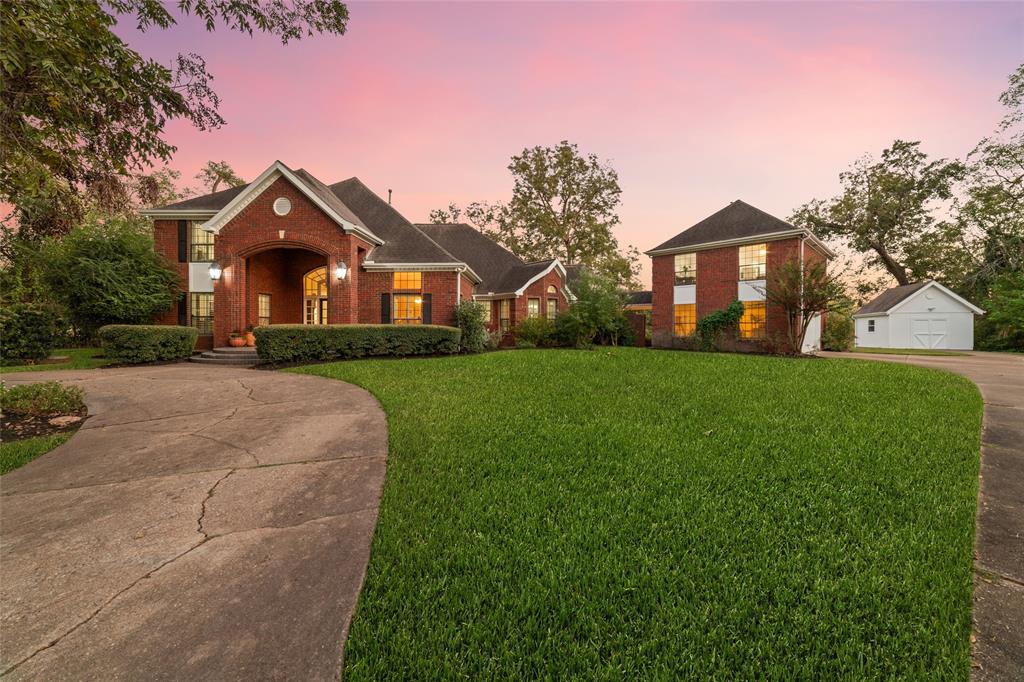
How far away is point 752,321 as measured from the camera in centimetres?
1964

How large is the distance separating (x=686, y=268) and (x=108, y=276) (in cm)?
2682

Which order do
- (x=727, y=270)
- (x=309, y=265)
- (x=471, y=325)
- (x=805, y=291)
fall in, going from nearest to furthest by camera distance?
(x=805, y=291)
(x=471, y=325)
(x=309, y=265)
(x=727, y=270)

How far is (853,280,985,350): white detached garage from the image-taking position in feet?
84.6

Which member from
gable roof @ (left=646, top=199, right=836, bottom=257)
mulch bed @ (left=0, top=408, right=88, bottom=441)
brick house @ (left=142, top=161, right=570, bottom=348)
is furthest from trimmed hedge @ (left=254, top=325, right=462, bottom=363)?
gable roof @ (left=646, top=199, right=836, bottom=257)

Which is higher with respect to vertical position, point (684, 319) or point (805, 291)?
point (805, 291)

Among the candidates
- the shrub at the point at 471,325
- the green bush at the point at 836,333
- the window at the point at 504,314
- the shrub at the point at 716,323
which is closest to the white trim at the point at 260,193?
the shrub at the point at 471,325

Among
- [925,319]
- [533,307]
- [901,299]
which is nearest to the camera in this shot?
[533,307]

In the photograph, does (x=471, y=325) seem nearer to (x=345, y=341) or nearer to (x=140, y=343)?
(x=345, y=341)

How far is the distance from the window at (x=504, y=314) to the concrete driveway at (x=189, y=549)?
15489 mm

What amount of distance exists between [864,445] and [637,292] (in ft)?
145

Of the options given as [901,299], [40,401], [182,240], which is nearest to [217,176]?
[182,240]

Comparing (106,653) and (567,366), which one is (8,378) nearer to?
(106,653)

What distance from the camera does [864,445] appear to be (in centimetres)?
441

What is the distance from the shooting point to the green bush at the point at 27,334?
1330 centimetres
